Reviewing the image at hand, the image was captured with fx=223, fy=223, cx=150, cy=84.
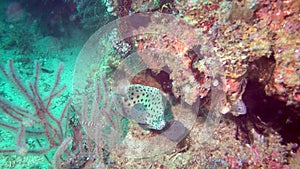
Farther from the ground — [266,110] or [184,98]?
[184,98]

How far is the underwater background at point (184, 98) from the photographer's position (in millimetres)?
1925

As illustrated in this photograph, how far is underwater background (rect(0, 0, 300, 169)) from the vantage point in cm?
192

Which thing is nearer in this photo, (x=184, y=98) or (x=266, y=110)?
(x=266, y=110)

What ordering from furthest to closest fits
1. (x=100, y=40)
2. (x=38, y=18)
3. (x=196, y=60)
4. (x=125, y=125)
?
1. (x=38, y=18)
2. (x=100, y=40)
3. (x=125, y=125)
4. (x=196, y=60)

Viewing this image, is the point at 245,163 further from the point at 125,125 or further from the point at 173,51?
the point at 125,125

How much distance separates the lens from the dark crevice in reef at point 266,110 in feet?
6.74

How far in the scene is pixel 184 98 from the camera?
2.62 m

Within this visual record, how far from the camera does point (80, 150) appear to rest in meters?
2.60

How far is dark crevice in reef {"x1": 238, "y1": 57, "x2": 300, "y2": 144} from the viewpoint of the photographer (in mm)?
2055

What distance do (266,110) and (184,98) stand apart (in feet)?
2.82

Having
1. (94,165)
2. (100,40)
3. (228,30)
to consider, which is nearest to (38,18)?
(100,40)

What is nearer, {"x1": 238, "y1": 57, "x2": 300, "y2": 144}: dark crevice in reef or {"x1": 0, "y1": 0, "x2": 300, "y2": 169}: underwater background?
{"x1": 0, "y1": 0, "x2": 300, "y2": 169}: underwater background

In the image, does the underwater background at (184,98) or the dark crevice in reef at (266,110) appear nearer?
the underwater background at (184,98)

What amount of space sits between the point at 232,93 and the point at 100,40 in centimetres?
284
